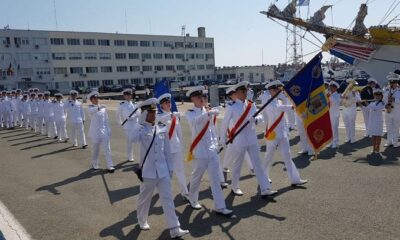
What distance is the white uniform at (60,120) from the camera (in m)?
16.3

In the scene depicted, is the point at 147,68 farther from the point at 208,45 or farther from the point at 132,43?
the point at 208,45

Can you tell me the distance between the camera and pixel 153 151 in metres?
5.70

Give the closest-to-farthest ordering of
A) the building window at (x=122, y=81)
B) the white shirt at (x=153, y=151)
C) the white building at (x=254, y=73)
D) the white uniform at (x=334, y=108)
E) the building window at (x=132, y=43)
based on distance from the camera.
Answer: the white shirt at (x=153, y=151) < the white uniform at (x=334, y=108) < the building window at (x=122, y=81) < the building window at (x=132, y=43) < the white building at (x=254, y=73)

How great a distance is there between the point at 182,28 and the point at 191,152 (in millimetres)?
88373

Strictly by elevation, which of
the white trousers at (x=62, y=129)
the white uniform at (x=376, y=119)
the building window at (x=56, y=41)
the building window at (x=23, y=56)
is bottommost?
the white trousers at (x=62, y=129)

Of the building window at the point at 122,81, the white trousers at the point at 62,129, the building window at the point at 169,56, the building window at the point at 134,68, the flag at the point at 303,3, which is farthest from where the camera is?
the building window at the point at 169,56

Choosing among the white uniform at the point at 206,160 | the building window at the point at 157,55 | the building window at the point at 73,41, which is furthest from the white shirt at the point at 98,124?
the building window at the point at 157,55

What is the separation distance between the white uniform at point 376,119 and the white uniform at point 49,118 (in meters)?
12.9

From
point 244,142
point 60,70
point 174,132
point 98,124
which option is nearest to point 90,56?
point 60,70

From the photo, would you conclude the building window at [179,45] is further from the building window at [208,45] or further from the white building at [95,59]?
the building window at [208,45]

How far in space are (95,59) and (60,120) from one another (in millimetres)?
65005

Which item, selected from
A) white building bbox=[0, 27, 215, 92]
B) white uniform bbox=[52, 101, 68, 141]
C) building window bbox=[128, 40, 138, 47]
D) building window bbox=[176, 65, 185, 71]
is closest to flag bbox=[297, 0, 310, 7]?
white uniform bbox=[52, 101, 68, 141]

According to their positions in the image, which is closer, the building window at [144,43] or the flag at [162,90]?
the flag at [162,90]

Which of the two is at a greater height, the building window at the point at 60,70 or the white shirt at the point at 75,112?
the building window at the point at 60,70
